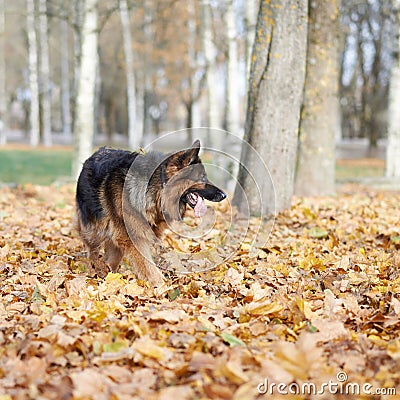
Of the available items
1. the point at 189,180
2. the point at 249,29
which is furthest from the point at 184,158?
the point at 249,29

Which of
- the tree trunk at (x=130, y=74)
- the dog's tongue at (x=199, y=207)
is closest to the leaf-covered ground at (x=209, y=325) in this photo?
the dog's tongue at (x=199, y=207)

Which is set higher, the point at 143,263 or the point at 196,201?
the point at 196,201

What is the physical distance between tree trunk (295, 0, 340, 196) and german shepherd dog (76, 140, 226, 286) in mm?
5899

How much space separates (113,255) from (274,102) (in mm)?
3869

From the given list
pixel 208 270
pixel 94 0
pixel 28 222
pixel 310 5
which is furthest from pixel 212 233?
pixel 94 0

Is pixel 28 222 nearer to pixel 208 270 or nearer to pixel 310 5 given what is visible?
pixel 208 270

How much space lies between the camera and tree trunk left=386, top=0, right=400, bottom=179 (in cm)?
1428

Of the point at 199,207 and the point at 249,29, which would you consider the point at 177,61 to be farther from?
the point at 199,207

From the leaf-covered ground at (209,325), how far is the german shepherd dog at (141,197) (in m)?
0.40

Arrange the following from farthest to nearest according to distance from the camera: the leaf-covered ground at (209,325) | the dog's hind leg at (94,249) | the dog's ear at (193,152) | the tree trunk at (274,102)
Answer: the tree trunk at (274,102) < the dog's hind leg at (94,249) < the dog's ear at (193,152) < the leaf-covered ground at (209,325)

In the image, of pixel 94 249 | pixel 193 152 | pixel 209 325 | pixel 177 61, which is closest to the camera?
pixel 209 325

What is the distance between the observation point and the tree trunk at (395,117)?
46.8 ft

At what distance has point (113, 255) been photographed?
18.6 ft

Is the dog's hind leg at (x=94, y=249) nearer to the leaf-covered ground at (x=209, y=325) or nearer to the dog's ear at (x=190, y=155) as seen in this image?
the leaf-covered ground at (x=209, y=325)
